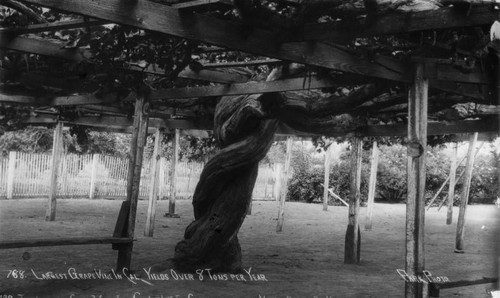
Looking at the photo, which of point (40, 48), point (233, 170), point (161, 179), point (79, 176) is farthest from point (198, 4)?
point (161, 179)

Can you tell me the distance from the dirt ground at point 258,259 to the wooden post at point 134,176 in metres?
0.38

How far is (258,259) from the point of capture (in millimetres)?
9211

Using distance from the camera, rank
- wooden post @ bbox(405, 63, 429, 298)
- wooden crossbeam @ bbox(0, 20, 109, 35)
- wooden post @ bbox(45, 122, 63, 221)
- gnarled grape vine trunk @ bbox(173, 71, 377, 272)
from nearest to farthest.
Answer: wooden crossbeam @ bbox(0, 20, 109, 35) < wooden post @ bbox(405, 63, 429, 298) < gnarled grape vine trunk @ bbox(173, 71, 377, 272) < wooden post @ bbox(45, 122, 63, 221)

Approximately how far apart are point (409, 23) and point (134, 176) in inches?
193

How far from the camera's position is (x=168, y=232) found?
1243 centimetres

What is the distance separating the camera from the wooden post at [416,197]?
470 centimetres

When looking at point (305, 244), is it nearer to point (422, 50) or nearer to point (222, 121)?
point (222, 121)

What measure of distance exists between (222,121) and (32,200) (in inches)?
556

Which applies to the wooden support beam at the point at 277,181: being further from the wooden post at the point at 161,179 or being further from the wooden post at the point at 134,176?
the wooden post at the point at 134,176

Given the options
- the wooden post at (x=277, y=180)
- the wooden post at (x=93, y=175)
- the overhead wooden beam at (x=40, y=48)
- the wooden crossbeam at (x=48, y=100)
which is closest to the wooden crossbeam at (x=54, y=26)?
the overhead wooden beam at (x=40, y=48)

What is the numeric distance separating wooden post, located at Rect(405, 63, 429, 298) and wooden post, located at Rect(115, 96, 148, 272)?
13.7 ft

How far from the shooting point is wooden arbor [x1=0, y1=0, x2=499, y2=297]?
3.96m

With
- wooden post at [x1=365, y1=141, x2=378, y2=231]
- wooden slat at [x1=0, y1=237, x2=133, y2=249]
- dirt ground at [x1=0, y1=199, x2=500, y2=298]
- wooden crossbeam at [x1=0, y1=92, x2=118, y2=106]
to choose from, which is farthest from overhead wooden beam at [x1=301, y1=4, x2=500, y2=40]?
wooden post at [x1=365, y1=141, x2=378, y2=231]

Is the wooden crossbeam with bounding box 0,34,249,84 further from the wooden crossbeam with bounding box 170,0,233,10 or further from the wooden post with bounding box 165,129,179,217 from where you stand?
the wooden post with bounding box 165,129,179,217
